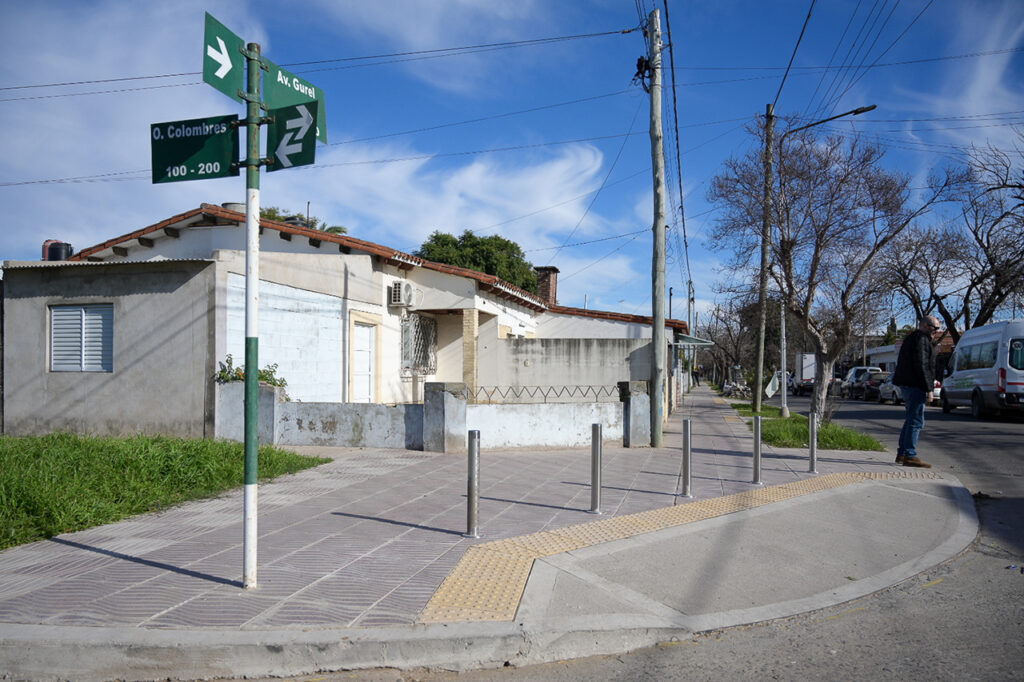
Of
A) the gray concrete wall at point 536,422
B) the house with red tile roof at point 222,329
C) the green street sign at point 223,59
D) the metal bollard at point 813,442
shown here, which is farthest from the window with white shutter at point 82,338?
the metal bollard at point 813,442

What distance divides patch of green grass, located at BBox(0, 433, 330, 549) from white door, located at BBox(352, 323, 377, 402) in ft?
15.9

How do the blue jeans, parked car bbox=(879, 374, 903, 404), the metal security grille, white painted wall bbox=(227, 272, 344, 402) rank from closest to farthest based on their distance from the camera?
1. the blue jeans
2. white painted wall bbox=(227, 272, 344, 402)
3. the metal security grille
4. parked car bbox=(879, 374, 903, 404)

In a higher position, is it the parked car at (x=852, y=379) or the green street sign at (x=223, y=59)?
the green street sign at (x=223, y=59)

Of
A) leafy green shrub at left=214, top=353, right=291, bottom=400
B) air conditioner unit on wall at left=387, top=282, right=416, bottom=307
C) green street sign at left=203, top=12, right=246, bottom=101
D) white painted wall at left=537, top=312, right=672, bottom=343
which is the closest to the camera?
green street sign at left=203, top=12, right=246, bottom=101

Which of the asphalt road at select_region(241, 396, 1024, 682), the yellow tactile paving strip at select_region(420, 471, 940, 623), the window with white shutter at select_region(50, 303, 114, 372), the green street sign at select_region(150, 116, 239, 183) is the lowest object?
the asphalt road at select_region(241, 396, 1024, 682)

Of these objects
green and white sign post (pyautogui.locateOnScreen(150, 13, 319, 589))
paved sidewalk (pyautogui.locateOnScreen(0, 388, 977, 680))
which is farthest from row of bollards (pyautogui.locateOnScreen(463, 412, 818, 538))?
green and white sign post (pyautogui.locateOnScreen(150, 13, 319, 589))

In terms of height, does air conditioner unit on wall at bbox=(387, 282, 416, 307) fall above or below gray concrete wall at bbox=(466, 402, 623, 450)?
above

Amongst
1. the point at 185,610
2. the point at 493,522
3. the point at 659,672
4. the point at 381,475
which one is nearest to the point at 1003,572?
the point at 659,672

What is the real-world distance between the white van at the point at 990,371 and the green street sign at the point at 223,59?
1818 centimetres

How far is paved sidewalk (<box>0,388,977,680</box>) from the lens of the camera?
386cm

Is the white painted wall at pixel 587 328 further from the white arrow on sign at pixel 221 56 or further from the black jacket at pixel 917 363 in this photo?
the white arrow on sign at pixel 221 56

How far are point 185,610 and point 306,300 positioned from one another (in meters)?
9.97

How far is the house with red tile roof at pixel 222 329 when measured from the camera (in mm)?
11766

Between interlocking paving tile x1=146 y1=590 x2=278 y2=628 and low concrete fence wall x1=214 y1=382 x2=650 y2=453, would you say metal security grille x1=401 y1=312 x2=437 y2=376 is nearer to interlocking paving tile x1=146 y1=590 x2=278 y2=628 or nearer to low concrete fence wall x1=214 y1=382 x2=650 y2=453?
low concrete fence wall x1=214 y1=382 x2=650 y2=453
